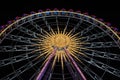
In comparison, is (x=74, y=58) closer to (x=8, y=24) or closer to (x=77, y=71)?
(x=77, y=71)

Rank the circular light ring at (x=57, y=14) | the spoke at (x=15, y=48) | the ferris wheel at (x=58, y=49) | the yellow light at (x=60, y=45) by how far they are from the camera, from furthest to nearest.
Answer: the circular light ring at (x=57, y=14), the spoke at (x=15, y=48), the yellow light at (x=60, y=45), the ferris wheel at (x=58, y=49)

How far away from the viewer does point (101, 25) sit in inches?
476

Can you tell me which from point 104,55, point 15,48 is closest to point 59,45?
point 15,48

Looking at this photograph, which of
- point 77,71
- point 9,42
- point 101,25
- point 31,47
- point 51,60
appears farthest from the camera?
point 9,42

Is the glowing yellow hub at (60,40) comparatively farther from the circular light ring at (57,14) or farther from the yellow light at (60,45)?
the circular light ring at (57,14)

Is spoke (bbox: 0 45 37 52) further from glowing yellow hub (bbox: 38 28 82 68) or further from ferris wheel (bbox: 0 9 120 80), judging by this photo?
glowing yellow hub (bbox: 38 28 82 68)

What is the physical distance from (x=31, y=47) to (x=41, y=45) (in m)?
0.57

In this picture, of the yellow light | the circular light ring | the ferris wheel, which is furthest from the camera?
the circular light ring

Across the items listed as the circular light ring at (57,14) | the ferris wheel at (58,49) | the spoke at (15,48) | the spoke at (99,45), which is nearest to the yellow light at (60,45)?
the ferris wheel at (58,49)

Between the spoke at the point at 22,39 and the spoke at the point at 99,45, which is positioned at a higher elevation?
the spoke at the point at 22,39

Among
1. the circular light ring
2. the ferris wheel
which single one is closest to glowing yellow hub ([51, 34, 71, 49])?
the ferris wheel

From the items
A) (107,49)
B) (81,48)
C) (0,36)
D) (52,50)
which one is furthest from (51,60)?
(107,49)

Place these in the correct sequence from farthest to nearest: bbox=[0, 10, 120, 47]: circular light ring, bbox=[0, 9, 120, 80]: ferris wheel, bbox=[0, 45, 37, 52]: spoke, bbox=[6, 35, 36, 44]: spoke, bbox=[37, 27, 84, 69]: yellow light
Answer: bbox=[0, 10, 120, 47]: circular light ring < bbox=[6, 35, 36, 44]: spoke < bbox=[0, 45, 37, 52]: spoke < bbox=[37, 27, 84, 69]: yellow light < bbox=[0, 9, 120, 80]: ferris wheel

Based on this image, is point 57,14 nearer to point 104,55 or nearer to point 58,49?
point 58,49
